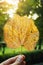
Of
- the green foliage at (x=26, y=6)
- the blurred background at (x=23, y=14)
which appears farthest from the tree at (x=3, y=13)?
the green foliage at (x=26, y=6)

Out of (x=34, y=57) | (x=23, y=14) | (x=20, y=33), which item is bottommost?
(x=34, y=57)

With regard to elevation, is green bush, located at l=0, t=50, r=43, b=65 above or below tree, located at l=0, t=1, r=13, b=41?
below

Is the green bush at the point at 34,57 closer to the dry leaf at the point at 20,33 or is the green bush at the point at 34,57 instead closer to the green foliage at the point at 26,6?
the dry leaf at the point at 20,33

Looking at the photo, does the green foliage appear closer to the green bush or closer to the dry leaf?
the dry leaf

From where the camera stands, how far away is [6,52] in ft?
5.57

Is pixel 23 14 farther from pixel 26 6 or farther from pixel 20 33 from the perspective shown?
pixel 20 33

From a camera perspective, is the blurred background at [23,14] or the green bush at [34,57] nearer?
the blurred background at [23,14]

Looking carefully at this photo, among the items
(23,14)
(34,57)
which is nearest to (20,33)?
(23,14)

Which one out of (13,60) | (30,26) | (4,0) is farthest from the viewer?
(30,26)

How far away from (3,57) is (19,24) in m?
0.37

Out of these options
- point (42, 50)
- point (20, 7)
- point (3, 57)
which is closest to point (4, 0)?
point (20, 7)

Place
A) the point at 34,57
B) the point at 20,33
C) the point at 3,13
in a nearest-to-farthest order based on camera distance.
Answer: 1. the point at 3,13
2. the point at 20,33
3. the point at 34,57

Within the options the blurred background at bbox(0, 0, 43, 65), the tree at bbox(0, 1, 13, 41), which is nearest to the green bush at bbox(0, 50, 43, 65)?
the blurred background at bbox(0, 0, 43, 65)

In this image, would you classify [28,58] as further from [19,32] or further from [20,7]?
[20,7]
